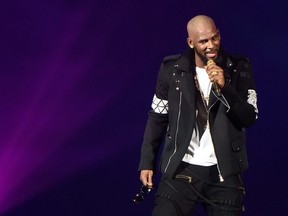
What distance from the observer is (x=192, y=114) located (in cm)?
277

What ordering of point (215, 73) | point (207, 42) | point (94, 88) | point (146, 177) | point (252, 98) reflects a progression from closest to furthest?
point (215, 73), point (207, 42), point (252, 98), point (146, 177), point (94, 88)

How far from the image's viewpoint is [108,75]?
157 inches

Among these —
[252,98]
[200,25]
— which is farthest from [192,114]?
[200,25]

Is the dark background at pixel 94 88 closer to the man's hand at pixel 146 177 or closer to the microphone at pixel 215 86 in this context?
the man's hand at pixel 146 177

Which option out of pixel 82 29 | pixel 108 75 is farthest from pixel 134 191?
pixel 82 29

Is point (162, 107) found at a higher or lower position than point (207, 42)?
lower

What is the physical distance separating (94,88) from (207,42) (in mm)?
1456

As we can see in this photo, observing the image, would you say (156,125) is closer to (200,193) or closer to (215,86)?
(200,193)

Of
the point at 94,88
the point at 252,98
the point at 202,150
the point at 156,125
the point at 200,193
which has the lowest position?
the point at 200,193

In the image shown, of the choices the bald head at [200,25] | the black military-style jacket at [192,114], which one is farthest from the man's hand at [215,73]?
the bald head at [200,25]

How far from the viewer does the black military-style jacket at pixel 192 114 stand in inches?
106

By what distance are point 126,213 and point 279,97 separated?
1200 mm

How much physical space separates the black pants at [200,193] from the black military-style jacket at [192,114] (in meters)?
0.05

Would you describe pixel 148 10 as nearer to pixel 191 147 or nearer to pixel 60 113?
pixel 60 113
